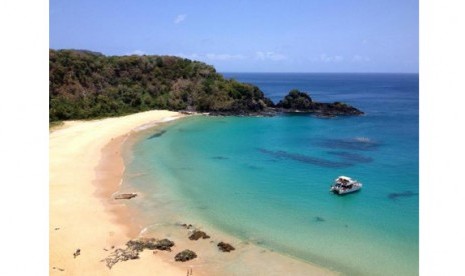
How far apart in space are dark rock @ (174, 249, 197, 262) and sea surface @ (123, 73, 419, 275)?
266 centimetres

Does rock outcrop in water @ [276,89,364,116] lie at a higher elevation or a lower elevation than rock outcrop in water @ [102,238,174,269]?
higher

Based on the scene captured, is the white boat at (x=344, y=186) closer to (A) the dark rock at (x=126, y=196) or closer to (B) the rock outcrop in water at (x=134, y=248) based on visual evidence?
(B) the rock outcrop in water at (x=134, y=248)

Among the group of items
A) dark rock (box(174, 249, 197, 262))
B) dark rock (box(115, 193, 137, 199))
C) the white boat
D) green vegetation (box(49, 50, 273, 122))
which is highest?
green vegetation (box(49, 50, 273, 122))

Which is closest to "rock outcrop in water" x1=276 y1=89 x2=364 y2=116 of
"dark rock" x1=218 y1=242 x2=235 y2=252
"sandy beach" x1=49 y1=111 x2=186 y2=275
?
"sandy beach" x1=49 y1=111 x2=186 y2=275

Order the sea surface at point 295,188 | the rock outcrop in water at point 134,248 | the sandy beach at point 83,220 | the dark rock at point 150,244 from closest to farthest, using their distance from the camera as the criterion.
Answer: the sandy beach at point 83,220 → the rock outcrop in water at point 134,248 → the dark rock at point 150,244 → the sea surface at point 295,188

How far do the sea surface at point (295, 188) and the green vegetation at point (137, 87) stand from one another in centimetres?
1239

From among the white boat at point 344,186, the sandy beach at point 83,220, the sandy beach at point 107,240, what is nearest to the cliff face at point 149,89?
the sandy beach at point 83,220

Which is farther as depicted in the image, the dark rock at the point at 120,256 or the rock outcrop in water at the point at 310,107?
the rock outcrop in water at the point at 310,107

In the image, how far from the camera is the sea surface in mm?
16688

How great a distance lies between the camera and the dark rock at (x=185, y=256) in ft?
49.0

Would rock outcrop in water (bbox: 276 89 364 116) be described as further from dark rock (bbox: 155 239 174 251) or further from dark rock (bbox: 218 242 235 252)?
dark rock (bbox: 155 239 174 251)

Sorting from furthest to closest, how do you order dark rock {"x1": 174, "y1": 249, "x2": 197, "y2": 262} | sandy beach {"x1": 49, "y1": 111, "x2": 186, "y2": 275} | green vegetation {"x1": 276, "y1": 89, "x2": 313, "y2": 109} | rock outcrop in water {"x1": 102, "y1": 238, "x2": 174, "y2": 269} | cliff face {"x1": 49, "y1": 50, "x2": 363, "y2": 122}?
1. green vegetation {"x1": 276, "y1": 89, "x2": 313, "y2": 109}
2. cliff face {"x1": 49, "y1": 50, "x2": 363, "y2": 122}
3. dark rock {"x1": 174, "y1": 249, "x2": 197, "y2": 262}
4. rock outcrop in water {"x1": 102, "y1": 238, "x2": 174, "y2": 269}
5. sandy beach {"x1": 49, "y1": 111, "x2": 186, "y2": 275}
